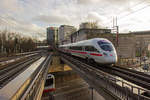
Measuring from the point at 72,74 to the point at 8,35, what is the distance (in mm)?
36661

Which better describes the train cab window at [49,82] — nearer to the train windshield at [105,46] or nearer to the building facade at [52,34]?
the train windshield at [105,46]

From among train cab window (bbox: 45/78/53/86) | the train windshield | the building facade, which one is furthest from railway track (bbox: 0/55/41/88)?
the building facade

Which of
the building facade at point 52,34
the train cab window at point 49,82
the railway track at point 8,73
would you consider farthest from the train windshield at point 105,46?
the building facade at point 52,34

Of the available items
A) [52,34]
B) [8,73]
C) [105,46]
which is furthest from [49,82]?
[52,34]

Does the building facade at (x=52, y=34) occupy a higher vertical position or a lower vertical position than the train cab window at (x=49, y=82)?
higher

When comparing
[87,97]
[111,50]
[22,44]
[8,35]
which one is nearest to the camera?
[111,50]

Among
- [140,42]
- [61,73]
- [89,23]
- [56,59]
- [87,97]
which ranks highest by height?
[89,23]

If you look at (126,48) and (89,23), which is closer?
(126,48)

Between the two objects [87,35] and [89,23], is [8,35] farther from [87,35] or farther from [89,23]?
[89,23]

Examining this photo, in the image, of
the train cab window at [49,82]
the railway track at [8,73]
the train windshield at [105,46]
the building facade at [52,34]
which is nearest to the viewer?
the railway track at [8,73]

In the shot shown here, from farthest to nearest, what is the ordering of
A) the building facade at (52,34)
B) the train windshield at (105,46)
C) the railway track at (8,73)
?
the building facade at (52,34) < the train windshield at (105,46) < the railway track at (8,73)

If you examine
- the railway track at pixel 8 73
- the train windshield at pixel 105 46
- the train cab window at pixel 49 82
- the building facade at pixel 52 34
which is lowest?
the train cab window at pixel 49 82

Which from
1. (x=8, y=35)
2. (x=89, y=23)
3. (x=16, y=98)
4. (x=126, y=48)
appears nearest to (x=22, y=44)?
(x=8, y=35)

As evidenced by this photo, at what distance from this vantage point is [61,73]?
3069cm
